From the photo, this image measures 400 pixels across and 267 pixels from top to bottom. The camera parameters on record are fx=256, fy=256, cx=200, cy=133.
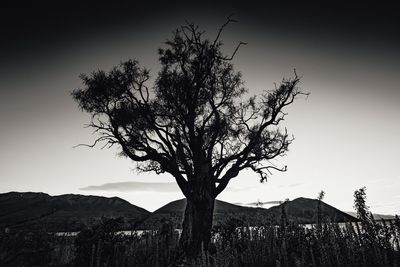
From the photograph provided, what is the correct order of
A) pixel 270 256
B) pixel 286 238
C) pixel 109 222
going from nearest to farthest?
pixel 270 256
pixel 286 238
pixel 109 222

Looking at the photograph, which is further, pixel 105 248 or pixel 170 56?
pixel 170 56

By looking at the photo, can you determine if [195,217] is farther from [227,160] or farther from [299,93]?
[299,93]

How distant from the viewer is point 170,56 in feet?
52.5

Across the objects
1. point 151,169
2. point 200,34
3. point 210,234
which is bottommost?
point 210,234

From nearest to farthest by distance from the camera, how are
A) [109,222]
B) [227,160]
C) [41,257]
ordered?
[109,222] → [41,257] → [227,160]

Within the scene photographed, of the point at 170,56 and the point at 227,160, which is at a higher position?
the point at 170,56

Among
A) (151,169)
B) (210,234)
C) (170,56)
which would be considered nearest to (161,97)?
(170,56)

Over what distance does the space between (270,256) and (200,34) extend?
12456 mm

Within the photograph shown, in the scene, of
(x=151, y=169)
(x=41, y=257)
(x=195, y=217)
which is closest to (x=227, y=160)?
(x=195, y=217)

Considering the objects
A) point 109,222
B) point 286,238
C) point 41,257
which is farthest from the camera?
point 41,257

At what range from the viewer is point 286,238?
1020 cm

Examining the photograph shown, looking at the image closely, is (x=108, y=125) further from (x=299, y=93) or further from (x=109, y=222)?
(x=299, y=93)

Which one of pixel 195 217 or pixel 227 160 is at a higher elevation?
pixel 227 160

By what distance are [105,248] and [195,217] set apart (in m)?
4.58
